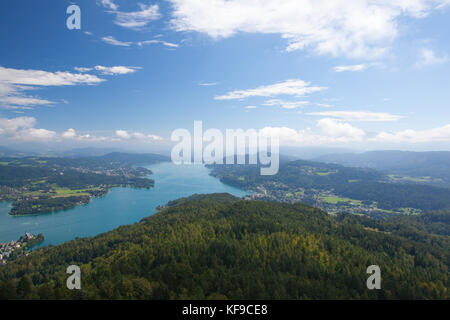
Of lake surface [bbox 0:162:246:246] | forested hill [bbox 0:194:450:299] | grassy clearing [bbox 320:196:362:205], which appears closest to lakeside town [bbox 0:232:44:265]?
lake surface [bbox 0:162:246:246]

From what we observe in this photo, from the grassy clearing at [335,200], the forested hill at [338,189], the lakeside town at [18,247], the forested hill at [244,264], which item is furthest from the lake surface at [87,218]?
the grassy clearing at [335,200]

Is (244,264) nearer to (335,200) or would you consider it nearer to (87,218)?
(87,218)

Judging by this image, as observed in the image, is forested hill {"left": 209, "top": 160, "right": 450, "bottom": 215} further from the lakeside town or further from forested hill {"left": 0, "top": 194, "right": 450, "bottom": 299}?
the lakeside town

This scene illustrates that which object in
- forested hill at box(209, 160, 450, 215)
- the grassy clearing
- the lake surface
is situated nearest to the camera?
the lake surface

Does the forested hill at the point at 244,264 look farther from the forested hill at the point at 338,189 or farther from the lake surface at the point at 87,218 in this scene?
the forested hill at the point at 338,189

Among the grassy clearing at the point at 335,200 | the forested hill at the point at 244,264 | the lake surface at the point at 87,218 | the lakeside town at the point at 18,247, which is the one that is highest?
the forested hill at the point at 244,264
